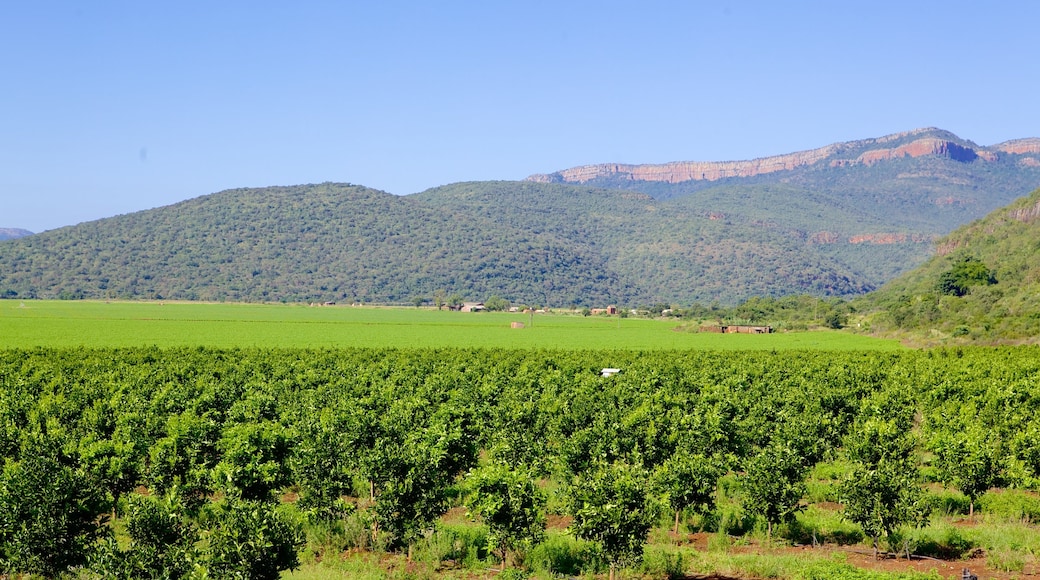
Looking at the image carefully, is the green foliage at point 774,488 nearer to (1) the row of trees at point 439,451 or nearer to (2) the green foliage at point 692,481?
(1) the row of trees at point 439,451

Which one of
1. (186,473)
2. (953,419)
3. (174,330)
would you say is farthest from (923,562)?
(174,330)

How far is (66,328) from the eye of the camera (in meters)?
104

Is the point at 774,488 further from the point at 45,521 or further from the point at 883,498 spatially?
the point at 45,521

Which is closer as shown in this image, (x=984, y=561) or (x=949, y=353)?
(x=984, y=561)

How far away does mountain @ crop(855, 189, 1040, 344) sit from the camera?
94688 millimetres

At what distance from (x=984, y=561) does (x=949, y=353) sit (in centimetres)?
5665

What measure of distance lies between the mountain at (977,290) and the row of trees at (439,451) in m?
51.1

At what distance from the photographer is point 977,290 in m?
122

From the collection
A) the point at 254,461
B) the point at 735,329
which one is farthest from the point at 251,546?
the point at 735,329

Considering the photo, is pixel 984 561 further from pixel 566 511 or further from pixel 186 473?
pixel 186 473

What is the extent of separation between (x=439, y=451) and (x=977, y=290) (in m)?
122

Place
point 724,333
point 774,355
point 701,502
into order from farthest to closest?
point 724,333, point 774,355, point 701,502

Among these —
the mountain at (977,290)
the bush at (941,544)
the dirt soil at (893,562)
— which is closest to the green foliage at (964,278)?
the mountain at (977,290)

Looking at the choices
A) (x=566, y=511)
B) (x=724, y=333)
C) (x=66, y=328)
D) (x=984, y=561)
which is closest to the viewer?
(x=566, y=511)
